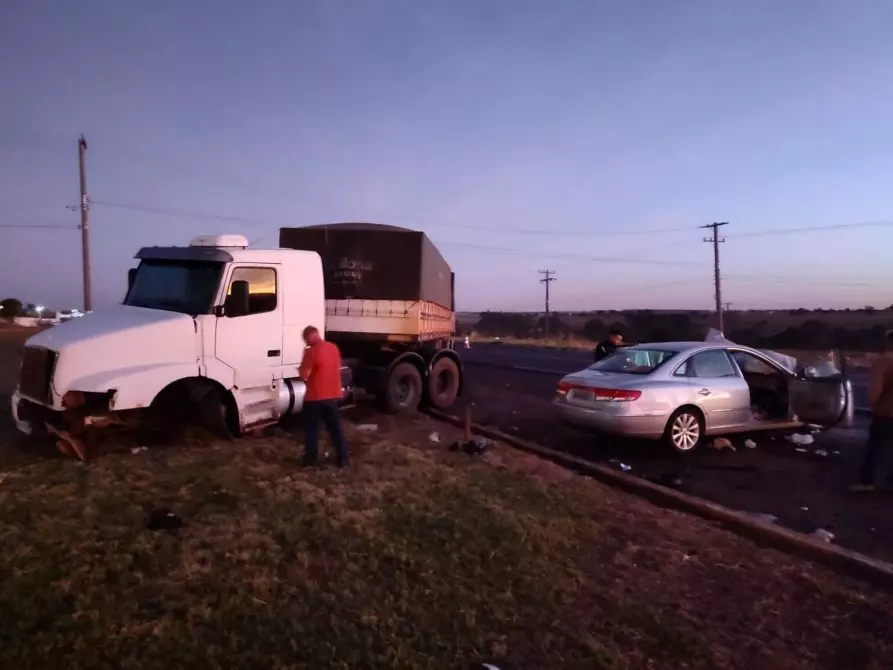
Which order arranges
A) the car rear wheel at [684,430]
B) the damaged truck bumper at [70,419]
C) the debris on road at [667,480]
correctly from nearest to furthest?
the damaged truck bumper at [70,419]
the debris on road at [667,480]
the car rear wheel at [684,430]

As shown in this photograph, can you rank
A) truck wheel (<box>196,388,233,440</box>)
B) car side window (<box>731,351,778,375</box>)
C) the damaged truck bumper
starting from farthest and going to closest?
car side window (<box>731,351,778,375</box>) → truck wheel (<box>196,388,233,440</box>) → the damaged truck bumper

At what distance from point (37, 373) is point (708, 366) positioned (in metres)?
8.24

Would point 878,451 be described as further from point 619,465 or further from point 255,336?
point 255,336

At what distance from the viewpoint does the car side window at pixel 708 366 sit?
9.48 meters

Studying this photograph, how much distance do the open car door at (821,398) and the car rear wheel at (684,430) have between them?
1707 mm

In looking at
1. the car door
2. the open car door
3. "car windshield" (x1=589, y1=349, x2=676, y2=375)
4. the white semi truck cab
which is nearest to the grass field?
the white semi truck cab

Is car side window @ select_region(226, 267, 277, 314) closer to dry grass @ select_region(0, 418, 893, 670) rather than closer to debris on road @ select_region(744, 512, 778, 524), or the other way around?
dry grass @ select_region(0, 418, 893, 670)

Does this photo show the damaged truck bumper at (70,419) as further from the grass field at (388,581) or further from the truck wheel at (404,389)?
the truck wheel at (404,389)

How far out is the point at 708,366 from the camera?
9.73m

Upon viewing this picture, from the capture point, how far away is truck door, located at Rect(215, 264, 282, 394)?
8.63 m

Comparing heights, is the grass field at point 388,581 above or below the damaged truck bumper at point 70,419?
below

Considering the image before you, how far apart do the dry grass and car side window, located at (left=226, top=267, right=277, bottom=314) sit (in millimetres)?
2814

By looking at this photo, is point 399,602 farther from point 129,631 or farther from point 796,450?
point 796,450

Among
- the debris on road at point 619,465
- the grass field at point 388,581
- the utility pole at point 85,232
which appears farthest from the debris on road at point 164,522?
the utility pole at point 85,232
